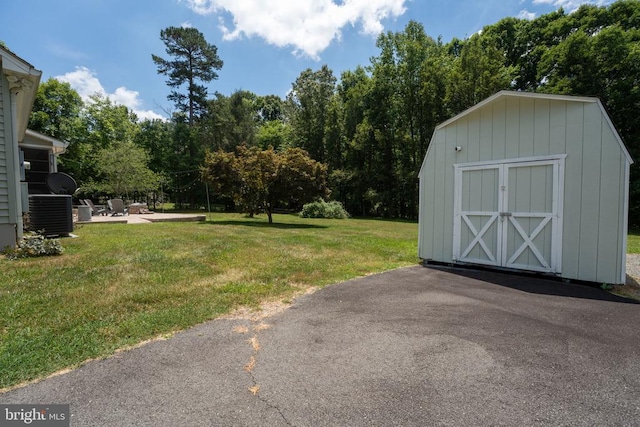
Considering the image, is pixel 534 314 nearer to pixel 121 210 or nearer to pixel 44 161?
pixel 44 161

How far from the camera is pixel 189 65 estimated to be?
31.5 metres

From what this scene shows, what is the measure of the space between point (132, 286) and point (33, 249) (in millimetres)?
3231

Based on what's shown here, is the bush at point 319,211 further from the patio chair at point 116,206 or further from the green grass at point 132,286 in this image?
the green grass at point 132,286

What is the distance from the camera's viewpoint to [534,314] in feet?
12.1

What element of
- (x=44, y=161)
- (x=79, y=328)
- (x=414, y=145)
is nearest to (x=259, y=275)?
(x=79, y=328)

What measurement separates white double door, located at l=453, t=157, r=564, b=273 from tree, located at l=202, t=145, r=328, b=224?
1017 centimetres

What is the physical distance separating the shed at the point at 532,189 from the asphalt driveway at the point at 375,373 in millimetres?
1593

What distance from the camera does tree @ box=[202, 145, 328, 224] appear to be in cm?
1558

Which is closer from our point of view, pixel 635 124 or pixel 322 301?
pixel 322 301

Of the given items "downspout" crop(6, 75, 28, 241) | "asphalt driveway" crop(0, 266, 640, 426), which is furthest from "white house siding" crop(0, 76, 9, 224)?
"asphalt driveway" crop(0, 266, 640, 426)

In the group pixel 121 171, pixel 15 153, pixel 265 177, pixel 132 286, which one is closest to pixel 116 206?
pixel 121 171

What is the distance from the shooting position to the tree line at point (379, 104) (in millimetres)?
19141

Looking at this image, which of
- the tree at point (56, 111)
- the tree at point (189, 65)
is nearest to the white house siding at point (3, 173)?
the tree at point (56, 111)

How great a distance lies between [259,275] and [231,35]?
771 inches
